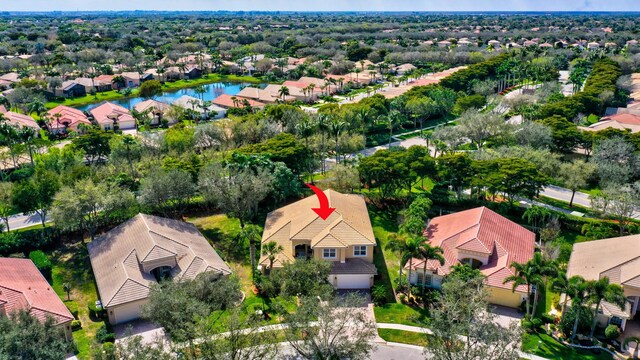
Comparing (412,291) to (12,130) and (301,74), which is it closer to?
(12,130)

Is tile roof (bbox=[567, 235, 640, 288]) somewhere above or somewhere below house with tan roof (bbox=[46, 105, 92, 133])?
below

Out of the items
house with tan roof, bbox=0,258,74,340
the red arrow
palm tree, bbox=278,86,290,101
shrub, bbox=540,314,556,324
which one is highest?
palm tree, bbox=278,86,290,101

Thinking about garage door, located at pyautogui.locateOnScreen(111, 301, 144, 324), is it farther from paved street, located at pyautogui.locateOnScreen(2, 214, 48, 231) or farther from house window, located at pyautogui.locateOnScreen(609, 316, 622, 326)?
house window, located at pyautogui.locateOnScreen(609, 316, 622, 326)

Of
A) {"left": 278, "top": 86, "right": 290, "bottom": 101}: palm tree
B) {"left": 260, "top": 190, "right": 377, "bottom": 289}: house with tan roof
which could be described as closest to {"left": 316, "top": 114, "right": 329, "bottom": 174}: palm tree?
{"left": 260, "top": 190, "right": 377, "bottom": 289}: house with tan roof

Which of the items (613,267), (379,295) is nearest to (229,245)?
(379,295)

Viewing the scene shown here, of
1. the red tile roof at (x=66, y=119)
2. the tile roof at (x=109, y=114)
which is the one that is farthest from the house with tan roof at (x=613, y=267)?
the red tile roof at (x=66, y=119)

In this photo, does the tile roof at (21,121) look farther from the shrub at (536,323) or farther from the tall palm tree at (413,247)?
the shrub at (536,323)
